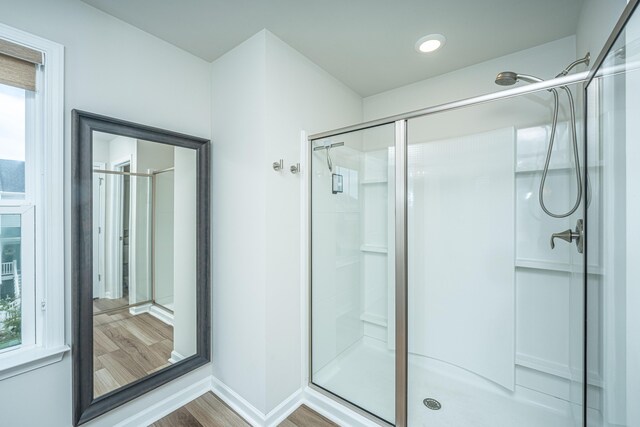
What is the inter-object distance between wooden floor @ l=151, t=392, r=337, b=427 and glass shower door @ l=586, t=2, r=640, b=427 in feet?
4.47

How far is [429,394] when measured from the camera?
6.00 ft

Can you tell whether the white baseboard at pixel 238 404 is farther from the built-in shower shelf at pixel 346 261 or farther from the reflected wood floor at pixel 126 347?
the built-in shower shelf at pixel 346 261

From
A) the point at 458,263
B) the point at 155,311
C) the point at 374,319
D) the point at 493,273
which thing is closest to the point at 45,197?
the point at 155,311

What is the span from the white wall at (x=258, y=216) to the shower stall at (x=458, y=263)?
0.20m

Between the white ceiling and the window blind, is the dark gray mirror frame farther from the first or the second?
the white ceiling

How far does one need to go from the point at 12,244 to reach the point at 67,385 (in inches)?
29.0

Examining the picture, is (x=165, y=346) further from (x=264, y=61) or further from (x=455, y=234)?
(x=455, y=234)

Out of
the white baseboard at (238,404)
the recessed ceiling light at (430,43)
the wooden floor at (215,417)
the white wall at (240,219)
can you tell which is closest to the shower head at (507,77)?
the recessed ceiling light at (430,43)

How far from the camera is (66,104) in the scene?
1331 millimetres

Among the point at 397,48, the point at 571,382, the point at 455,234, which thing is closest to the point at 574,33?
the point at 397,48

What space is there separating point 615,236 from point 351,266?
1.37 meters

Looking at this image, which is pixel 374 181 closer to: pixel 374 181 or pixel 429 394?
pixel 374 181

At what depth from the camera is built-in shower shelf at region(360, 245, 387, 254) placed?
174 cm

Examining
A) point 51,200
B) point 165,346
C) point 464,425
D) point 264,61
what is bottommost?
point 464,425
